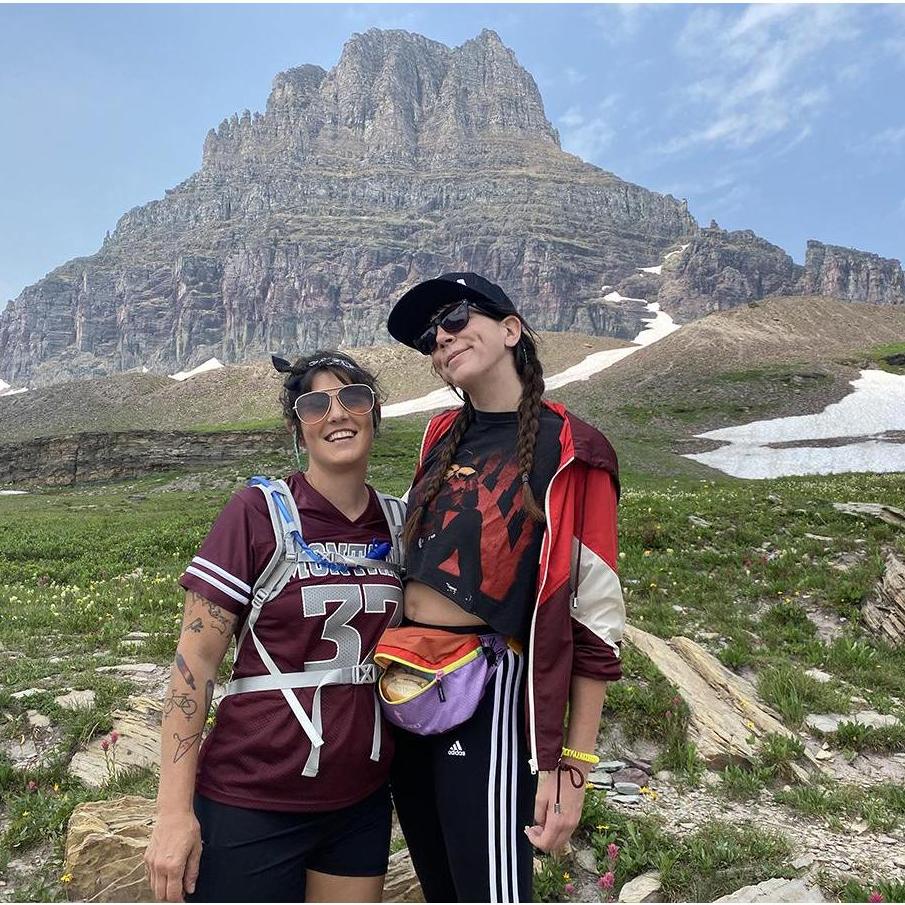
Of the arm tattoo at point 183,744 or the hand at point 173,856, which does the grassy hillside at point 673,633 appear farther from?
the arm tattoo at point 183,744

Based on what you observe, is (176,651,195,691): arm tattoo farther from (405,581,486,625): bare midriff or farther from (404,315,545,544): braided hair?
(404,315,545,544): braided hair

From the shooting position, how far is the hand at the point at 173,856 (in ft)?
7.90

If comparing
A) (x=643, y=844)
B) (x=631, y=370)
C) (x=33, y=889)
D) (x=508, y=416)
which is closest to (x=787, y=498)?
(x=643, y=844)

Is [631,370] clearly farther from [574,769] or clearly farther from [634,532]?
[574,769]

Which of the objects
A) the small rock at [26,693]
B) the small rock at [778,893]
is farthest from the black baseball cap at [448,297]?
the small rock at [26,693]

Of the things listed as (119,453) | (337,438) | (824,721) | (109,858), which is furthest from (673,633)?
(119,453)

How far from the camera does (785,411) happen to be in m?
58.1

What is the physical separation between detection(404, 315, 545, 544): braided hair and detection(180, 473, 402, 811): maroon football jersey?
18.4 inches

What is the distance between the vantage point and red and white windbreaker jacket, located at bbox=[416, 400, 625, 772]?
255cm

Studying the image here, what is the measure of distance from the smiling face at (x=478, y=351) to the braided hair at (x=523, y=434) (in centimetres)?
9

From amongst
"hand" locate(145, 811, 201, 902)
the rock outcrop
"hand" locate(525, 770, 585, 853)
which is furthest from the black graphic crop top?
the rock outcrop

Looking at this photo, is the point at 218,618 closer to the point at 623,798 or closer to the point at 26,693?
the point at 623,798

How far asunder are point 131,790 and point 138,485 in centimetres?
4214

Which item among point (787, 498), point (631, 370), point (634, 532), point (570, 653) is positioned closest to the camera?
point (570, 653)
